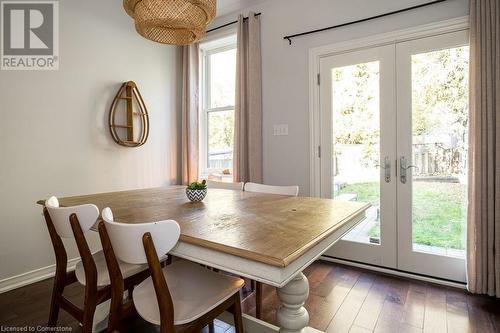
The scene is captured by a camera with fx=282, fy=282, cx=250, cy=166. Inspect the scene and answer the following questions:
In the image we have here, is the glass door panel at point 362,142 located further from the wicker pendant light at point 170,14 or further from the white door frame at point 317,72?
the wicker pendant light at point 170,14

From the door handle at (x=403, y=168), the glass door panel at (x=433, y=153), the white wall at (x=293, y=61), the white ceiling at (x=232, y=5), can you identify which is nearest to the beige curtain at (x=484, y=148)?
the glass door panel at (x=433, y=153)

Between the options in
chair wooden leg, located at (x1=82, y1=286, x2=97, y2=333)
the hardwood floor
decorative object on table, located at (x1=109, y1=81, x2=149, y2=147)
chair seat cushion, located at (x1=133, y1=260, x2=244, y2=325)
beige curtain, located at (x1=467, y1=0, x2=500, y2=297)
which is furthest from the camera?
decorative object on table, located at (x1=109, y1=81, x2=149, y2=147)

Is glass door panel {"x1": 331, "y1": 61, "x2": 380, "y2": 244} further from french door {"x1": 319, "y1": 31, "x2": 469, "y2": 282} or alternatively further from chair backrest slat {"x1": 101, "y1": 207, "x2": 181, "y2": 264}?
chair backrest slat {"x1": 101, "y1": 207, "x2": 181, "y2": 264}

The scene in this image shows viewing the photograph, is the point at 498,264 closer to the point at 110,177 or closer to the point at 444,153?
the point at 444,153

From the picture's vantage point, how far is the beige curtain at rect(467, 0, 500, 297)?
202 cm

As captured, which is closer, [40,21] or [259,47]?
[40,21]

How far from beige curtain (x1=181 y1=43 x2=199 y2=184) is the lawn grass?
2.57 m

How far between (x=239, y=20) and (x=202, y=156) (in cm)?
178

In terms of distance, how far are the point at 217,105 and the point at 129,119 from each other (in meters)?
1.16

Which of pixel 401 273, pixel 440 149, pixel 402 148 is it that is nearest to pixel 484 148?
pixel 440 149

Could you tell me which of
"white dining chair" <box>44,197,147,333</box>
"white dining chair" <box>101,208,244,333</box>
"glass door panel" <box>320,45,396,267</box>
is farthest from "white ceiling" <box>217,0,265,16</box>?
"white dining chair" <box>101,208,244,333</box>

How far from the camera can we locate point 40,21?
2.60m

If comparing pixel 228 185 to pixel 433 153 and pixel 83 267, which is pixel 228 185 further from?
pixel 433 153

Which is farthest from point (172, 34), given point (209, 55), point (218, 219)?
point (209, 55)
